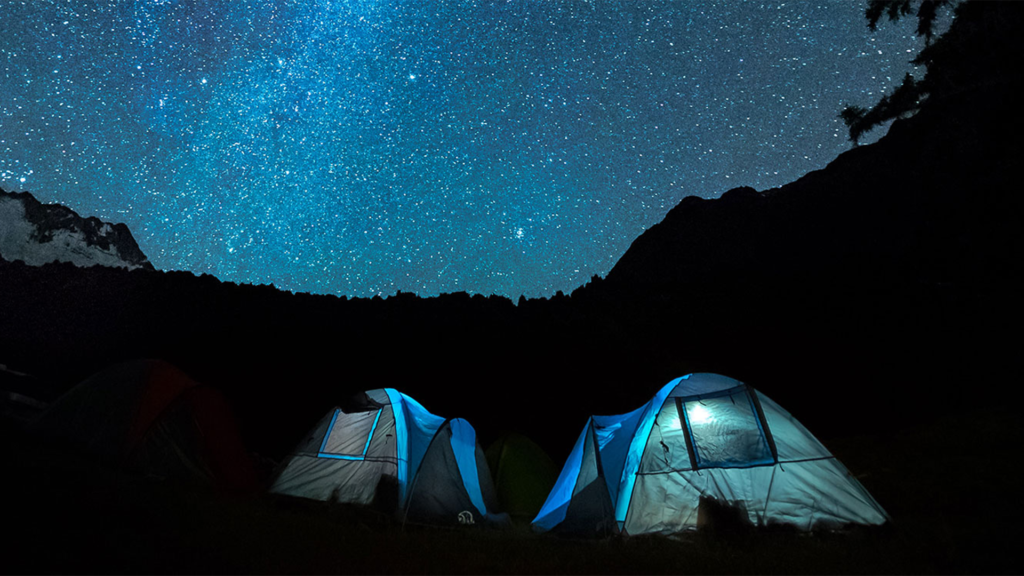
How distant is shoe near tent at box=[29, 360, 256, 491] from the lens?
8164 millimetres

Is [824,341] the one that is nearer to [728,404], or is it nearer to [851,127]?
[851,127]

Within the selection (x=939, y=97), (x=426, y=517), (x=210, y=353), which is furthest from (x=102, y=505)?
(x=210, y=353)

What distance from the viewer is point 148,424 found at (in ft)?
27.6

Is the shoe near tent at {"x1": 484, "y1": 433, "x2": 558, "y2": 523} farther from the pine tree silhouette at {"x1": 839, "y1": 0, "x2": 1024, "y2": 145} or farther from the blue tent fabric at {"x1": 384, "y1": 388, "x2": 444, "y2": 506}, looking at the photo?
the pine tree silhouette at {"x1": 839, "y1": 0, "x2": 1024, "y2": 145}

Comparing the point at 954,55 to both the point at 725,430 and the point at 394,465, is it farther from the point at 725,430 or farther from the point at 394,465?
the point at 394,465

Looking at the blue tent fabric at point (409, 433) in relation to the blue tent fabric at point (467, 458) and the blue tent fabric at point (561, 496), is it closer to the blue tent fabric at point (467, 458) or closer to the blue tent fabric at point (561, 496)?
the blue tent fabric at point (467, 458)

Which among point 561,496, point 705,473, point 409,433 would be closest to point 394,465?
point 409,433

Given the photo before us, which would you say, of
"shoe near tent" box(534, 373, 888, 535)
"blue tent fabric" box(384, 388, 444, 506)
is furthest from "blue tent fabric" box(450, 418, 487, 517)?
"shoe near tent" box(534, 373, 888, 535)

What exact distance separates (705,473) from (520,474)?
4427 millimetres

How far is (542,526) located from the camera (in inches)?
298

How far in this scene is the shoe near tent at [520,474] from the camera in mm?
9750

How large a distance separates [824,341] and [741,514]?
17.0 metres

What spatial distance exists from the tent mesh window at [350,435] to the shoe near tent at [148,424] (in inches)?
80.6

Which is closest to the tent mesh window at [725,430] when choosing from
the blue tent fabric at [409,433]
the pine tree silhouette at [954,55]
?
the blue tent fabric at [409,433]
